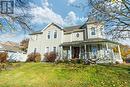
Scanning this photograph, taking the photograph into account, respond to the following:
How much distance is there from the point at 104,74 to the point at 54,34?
868 inches

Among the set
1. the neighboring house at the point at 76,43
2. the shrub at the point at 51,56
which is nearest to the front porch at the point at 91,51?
the neighboring house at the point at 76,43

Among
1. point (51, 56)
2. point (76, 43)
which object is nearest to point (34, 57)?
point (51, 56)

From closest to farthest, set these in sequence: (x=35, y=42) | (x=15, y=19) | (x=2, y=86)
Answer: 1. (x=15, y=19)
2. (x=2, y=86)
3. (x=35, y=42)

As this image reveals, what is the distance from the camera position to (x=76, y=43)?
106 feet

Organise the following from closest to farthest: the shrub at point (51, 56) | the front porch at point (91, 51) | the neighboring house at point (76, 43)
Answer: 1. the front porch at point (91, 51)
2. the neighboring house at point (76, 43)
3. the shrub at point (51, 56)

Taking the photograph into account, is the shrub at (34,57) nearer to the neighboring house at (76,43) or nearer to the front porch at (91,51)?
the neighboring house at (76,43)

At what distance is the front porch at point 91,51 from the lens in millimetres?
29594

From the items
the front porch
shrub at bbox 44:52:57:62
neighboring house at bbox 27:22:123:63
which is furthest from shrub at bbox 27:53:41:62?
the front porch

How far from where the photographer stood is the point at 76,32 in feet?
113

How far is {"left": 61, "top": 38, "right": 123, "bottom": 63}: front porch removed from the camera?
29594mm

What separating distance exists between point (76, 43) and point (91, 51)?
3.00m

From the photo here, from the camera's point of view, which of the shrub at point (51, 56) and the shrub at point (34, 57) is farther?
the shrub at point (34, 57)

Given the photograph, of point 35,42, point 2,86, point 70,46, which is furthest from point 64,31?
point 2,86

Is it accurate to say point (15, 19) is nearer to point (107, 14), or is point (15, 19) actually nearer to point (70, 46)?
point (107, 14)
